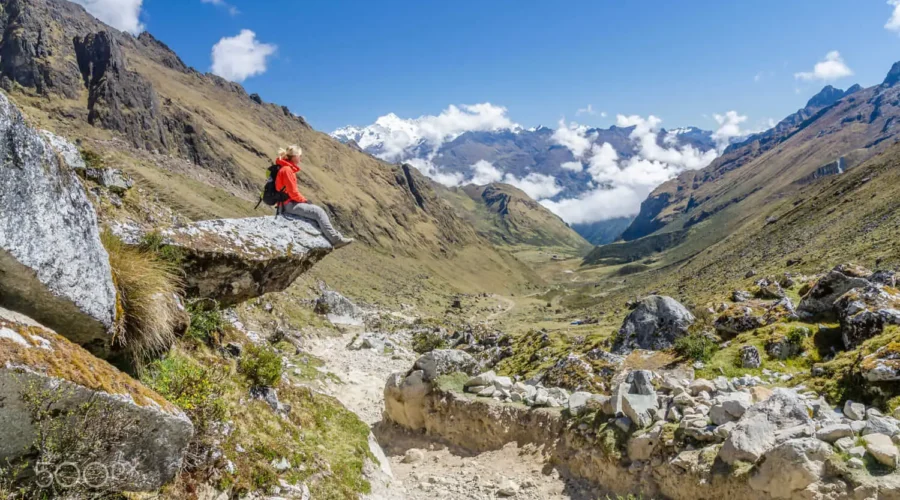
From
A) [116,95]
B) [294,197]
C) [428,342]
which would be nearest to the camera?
[294,197]

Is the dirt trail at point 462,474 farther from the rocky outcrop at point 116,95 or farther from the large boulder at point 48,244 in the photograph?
the rocky outcrop at point 116,95

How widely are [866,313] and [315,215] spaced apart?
1621 centimetres

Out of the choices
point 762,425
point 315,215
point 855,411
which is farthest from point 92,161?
point 855,411

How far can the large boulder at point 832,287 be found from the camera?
16.1 meters

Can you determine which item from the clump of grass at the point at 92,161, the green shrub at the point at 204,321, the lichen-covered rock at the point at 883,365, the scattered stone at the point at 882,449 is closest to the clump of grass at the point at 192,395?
the green shrub at the point at 204,321

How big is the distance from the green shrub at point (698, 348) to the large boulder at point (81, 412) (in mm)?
17124

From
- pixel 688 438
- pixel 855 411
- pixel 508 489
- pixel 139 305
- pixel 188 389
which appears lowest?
pixel 508 489

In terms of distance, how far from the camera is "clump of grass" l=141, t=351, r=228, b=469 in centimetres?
742

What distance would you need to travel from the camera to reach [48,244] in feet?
19.2

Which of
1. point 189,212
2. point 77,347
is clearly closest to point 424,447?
point 77,347

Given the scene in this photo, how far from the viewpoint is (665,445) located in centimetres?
1081

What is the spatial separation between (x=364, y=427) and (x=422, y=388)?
438cm

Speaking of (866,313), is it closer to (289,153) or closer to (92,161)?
(289,153)

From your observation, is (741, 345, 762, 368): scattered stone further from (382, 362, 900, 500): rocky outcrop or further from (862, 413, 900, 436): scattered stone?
(862, 413, 900, 436): scattered stone
